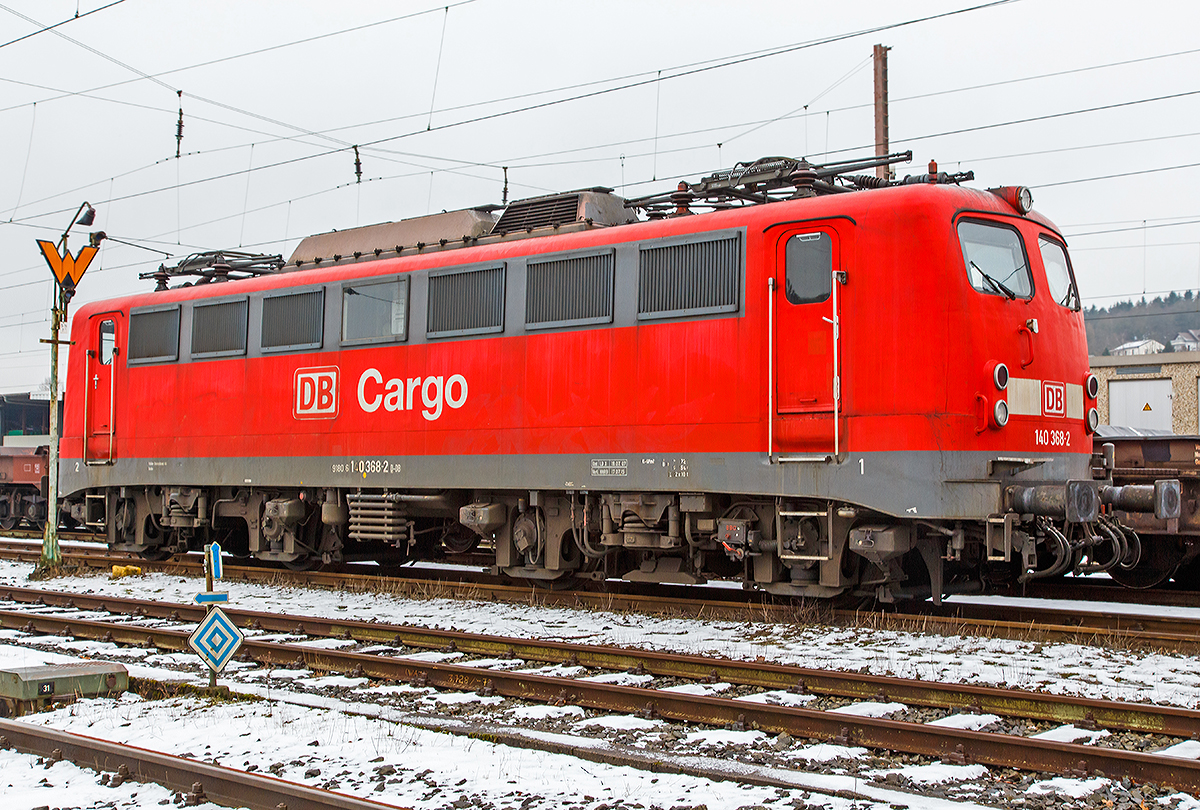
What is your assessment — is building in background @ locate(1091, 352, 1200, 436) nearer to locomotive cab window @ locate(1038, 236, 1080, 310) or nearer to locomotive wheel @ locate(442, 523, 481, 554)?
locomotive cab window @ locate(1038, 236, 1080, 310)

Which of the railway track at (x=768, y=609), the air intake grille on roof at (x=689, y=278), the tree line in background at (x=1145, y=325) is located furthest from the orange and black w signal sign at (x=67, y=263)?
the tree line in background at (x=1145, y=325)

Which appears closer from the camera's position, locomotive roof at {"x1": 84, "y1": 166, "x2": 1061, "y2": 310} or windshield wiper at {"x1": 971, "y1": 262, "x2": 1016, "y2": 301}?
windshield wiper at {"x1": 971, "y1": 262, "x2": 1016, "y2": 301}

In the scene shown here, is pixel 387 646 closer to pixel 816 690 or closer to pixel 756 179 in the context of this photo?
pixel 816 690

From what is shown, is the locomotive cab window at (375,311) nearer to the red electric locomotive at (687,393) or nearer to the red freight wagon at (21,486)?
the red electric locomotive at (687,393)

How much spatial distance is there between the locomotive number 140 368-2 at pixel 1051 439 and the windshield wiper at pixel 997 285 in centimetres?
125

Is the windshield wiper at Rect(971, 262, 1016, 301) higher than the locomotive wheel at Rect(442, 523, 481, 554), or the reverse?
the windshield wiper at Rect(971, 262, 1016, 301)

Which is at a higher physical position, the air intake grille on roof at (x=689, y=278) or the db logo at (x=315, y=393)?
the air intake grille on roof at (x=689, y=278)

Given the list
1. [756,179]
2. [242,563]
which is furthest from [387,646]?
[242,563]

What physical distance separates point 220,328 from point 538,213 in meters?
5.34

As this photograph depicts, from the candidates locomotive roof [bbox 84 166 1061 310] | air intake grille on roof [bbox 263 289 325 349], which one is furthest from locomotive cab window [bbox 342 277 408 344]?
air intake grille on roof [bbox 263 289 325 349]

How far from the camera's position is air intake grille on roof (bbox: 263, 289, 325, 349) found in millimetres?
14375

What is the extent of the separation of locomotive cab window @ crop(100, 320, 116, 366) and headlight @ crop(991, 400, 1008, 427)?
13.3 m

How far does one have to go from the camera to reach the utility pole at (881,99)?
20.0m

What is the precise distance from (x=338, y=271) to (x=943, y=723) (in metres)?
10.0
